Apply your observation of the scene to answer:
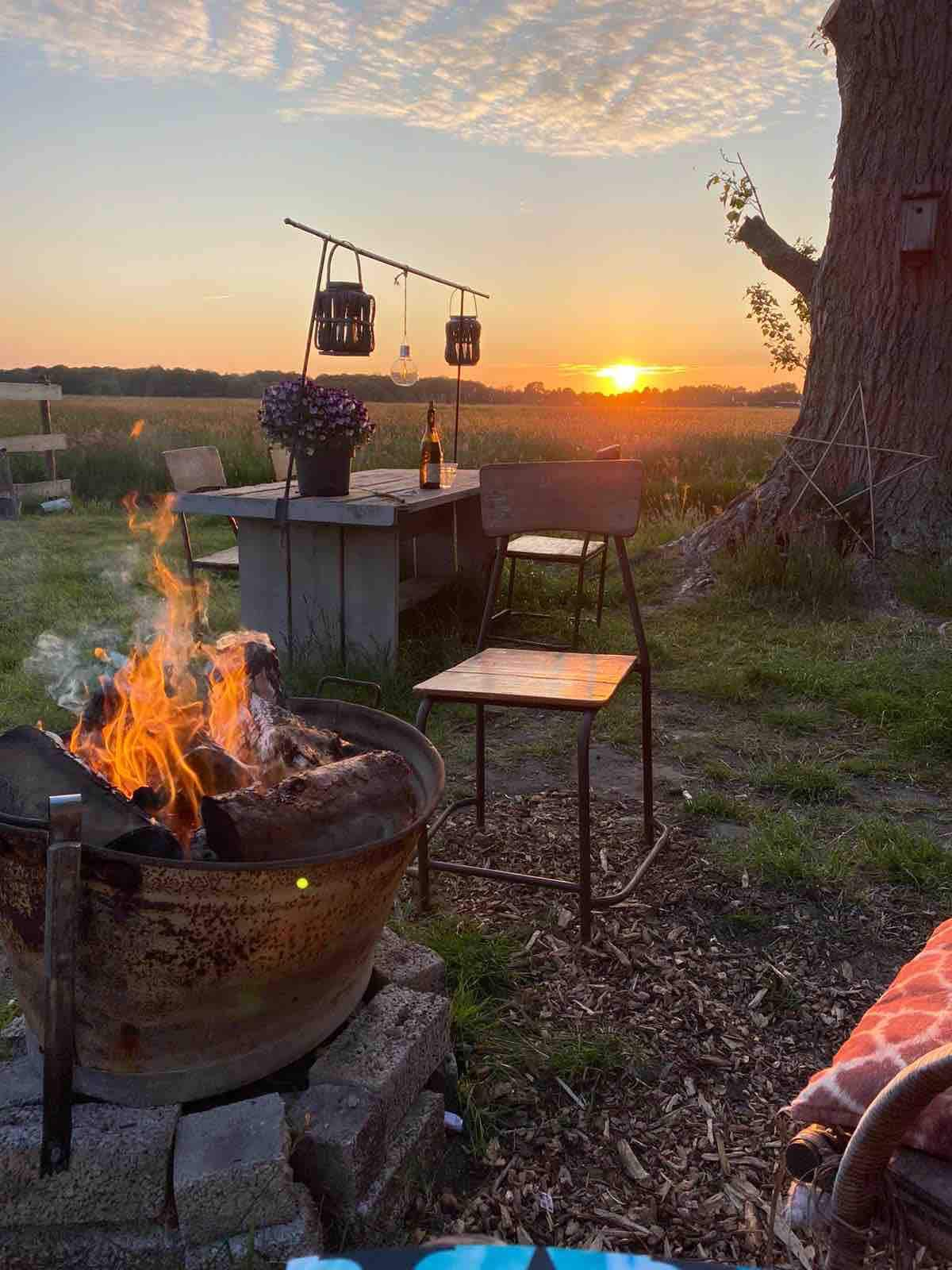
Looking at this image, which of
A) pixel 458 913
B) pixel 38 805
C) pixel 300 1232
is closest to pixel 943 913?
pixel 458 913

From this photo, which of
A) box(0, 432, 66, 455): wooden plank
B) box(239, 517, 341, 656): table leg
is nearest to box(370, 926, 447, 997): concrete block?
box(239, 517, 341, 656): table leg

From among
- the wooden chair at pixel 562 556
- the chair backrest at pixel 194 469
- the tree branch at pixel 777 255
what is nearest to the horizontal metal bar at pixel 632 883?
the wooden chair at pixel 562 556

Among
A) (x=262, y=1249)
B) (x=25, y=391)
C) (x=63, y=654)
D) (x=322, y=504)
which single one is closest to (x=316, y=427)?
(x=322, y=504)

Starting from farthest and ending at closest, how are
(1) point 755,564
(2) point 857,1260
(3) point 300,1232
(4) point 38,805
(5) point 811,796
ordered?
1. (1) point 755,564
2. (5) point 811,796
3. (4) point 38,805
4. (3) point 300,1232
5. (2) point 857,1260

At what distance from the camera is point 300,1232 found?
5.14 feet

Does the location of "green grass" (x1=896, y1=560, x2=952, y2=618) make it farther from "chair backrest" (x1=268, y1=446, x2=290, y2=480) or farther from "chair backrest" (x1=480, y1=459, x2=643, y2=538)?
"chair backrest" (x1=268, y1=446, x2=290, y2=480)

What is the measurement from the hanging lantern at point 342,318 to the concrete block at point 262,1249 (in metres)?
3.74

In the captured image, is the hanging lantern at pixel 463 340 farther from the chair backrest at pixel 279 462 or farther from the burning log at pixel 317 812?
the burning log at pixel 317 812

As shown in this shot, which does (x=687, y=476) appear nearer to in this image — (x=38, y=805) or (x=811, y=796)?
(x=811, y=796)

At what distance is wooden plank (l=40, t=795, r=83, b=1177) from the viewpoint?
1.44 metres

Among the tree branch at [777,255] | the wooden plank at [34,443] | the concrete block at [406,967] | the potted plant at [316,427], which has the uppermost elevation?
the tree branch at [777,255]

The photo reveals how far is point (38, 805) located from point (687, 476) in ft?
38.4

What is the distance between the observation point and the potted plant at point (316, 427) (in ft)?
15.1

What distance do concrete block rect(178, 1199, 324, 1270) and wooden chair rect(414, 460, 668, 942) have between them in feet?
3.85
